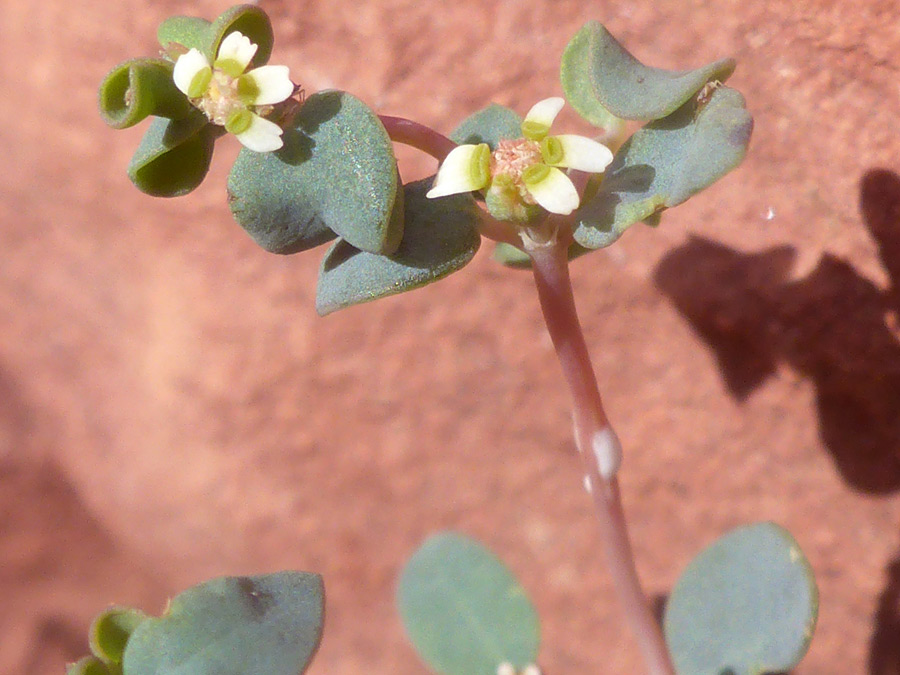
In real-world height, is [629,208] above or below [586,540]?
above

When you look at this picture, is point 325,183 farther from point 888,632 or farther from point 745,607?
point 888,632

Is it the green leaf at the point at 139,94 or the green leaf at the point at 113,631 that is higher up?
the green leaf at the point at 139,94

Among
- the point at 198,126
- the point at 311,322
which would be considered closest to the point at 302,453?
the point at 311,322

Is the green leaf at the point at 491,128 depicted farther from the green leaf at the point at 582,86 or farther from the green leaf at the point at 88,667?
the green leaf at the point at 88,667

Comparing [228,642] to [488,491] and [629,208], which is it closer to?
[629,208]

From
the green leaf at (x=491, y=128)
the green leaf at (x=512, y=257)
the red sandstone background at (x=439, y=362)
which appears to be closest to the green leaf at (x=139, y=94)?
the green leaf at (x=491, y=128)

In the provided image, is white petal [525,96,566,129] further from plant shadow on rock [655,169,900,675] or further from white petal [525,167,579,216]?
plant shadow on rock [655,169,900,675]
